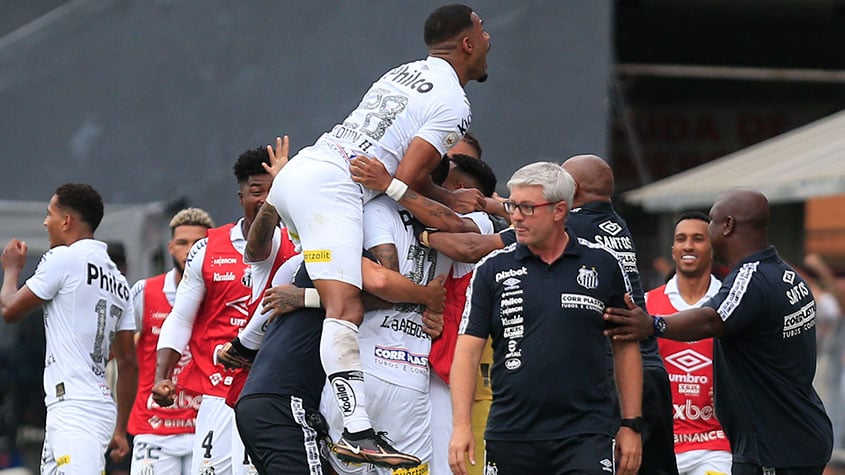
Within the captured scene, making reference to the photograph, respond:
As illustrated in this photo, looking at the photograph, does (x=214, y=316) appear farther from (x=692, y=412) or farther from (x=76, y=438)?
(x=692, y=412)

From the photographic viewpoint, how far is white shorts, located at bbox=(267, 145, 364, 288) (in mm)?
6211

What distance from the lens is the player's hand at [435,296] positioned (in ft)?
21.7

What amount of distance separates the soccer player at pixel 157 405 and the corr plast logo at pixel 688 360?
3303 mm

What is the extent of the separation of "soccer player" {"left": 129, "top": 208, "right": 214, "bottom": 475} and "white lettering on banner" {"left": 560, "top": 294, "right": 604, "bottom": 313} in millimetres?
3875

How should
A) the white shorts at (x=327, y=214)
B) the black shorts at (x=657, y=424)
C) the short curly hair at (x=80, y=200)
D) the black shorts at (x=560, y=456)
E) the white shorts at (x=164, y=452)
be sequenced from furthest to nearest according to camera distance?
the white shorts at (x=164, y=452) < the short curly hair at (x=80, y=200) < the black shorts at (x=657, y=424) < the white shorts at (x=327, y=214) < the black shorts at (x=560, y=456)

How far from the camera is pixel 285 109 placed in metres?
14.9

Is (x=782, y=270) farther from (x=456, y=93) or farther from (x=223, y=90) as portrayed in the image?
(x=223, y=90)

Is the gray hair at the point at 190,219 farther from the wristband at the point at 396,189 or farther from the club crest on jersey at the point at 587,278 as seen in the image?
the club crest on jersey at the point at 587,278

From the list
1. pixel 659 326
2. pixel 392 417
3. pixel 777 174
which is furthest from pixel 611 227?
pixel 777 174

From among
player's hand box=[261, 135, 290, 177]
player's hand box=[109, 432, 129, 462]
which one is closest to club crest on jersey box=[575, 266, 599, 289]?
player's hand box=[261, 135, 290, 177]

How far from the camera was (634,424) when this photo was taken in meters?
6.30

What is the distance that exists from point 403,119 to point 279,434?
1615 mm

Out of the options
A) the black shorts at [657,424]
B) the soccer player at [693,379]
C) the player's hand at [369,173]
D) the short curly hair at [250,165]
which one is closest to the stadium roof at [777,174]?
the soccer player at [693,379]

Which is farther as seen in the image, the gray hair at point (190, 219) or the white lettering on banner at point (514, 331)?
the gray hair at point (190, 219)
